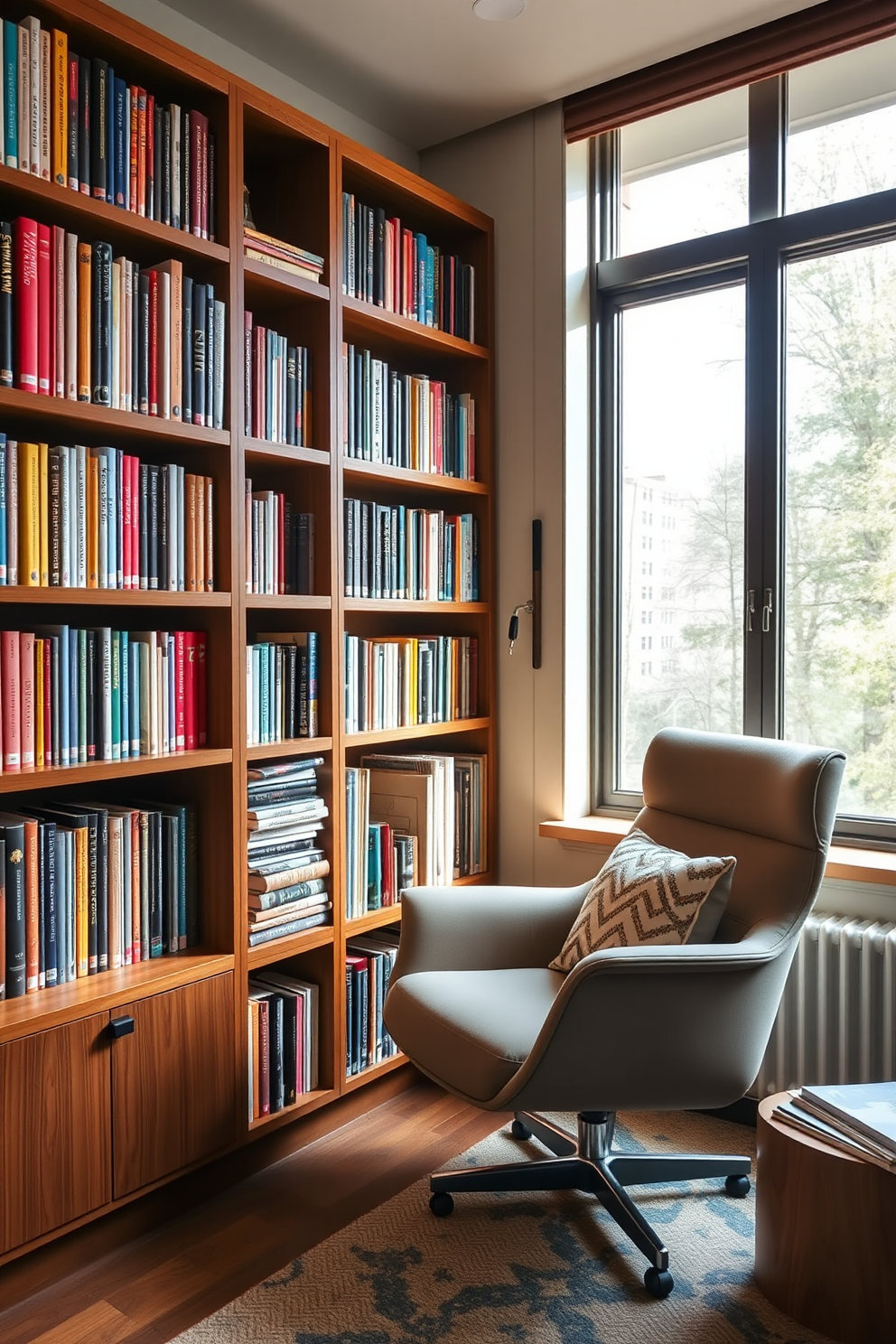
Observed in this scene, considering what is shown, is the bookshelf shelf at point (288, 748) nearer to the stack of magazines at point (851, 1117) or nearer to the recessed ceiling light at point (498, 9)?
the stack of magazines at point (851, 1117)

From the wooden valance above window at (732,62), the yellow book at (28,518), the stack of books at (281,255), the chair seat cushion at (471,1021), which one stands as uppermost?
the wooden valance above window at (732,62)

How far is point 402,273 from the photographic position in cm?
271

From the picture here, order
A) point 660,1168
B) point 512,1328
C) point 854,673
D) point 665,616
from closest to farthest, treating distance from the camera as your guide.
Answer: point 512,1328
point 660,1168
point 854,673
point 665,616

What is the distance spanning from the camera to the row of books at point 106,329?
6.04 feet

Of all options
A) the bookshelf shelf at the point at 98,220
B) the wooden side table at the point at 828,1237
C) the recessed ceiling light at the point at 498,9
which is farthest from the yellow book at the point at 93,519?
the wooden side table at the point at 828,1237

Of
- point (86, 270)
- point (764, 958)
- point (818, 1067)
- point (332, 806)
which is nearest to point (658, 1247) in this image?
point (764, 958)

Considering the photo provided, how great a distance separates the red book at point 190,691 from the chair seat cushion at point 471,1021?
2.25 feet

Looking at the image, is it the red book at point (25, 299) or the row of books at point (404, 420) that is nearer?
the red book at point (25, 299)

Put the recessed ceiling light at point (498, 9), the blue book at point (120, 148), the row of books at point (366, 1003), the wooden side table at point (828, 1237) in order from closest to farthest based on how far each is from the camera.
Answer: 1. the wooden side table at point (828, 1237)
2. the blue book at point (120, 148)
3. the recessed ceiling light at point (498, 9)
4. the row of books at point (366, 1003)

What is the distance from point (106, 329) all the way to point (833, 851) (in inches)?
79.7

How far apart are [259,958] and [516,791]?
3.34 ft

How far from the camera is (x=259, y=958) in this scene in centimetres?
227

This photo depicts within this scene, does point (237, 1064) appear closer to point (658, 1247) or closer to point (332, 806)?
point (332, 806)

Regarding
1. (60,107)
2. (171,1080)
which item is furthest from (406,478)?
(171,1080)
